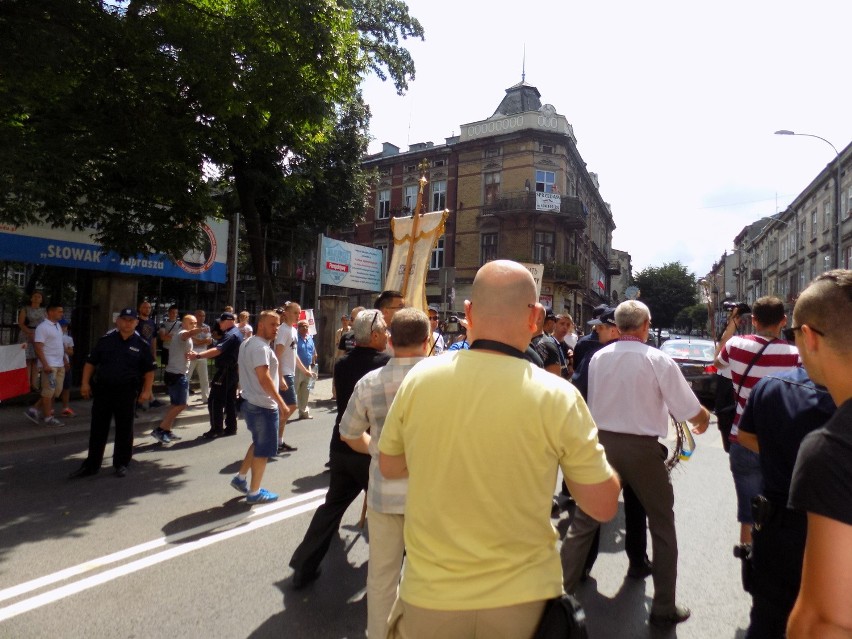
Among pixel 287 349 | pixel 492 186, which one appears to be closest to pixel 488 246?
pixel 492 186

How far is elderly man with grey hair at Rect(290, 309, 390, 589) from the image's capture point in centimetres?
387

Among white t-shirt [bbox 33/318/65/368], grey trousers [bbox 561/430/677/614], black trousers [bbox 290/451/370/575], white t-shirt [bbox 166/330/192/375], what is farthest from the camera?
white t-shirt [bbox 166/330/192/375]

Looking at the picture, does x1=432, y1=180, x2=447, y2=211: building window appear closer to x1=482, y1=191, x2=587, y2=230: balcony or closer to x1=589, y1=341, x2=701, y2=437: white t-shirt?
x1=482, y1=191, x2=587, y2=230: balcony

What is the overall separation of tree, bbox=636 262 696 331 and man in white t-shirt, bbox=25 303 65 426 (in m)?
54.8

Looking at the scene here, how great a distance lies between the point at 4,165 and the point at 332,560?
5.59 meters

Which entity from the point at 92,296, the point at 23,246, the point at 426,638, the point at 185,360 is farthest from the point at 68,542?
the point at 92,296

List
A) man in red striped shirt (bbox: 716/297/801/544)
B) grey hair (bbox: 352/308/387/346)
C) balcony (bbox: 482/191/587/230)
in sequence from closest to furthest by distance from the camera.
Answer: man in red striped shirt (bbox: 716/297/801/544)
grey hair (bbox: 352/308/387/346)
balcony (bbox: 482/191/587/230)

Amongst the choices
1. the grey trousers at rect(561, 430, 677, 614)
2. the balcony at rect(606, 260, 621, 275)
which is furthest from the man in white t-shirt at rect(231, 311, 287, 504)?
the balcony at rect(606, 260, 621, 275)

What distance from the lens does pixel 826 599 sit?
4.34 feet

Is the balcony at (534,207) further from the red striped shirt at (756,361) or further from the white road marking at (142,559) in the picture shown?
the red striped shirt at (756,361)

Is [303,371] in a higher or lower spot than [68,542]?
higher

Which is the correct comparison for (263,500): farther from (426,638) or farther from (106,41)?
(106,41)

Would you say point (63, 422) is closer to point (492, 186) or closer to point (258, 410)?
point (258, 410)

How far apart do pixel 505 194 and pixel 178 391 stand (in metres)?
29.2
